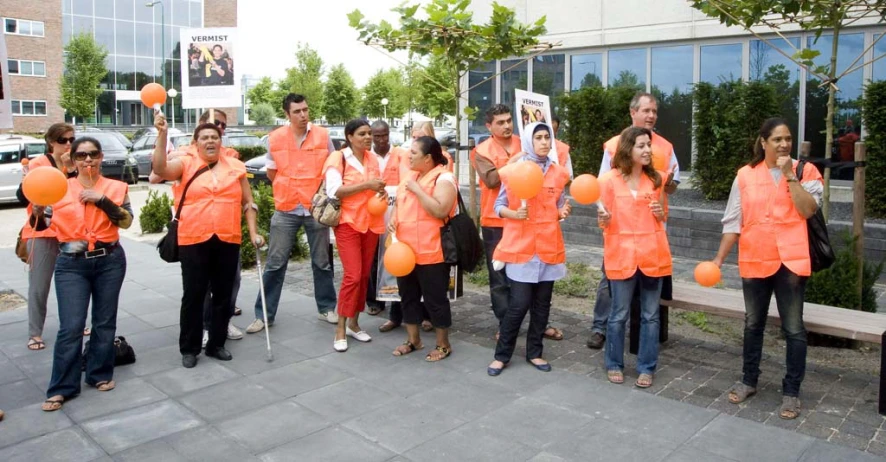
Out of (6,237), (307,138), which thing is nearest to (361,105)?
(6,237)

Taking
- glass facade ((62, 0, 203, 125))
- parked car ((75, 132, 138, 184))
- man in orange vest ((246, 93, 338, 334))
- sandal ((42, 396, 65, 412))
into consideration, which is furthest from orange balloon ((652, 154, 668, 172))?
glass facade ((62, 0, 203, 125))

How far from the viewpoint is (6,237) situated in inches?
543

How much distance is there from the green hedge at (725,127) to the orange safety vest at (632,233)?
19.6 ft

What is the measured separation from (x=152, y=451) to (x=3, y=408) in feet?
4.85

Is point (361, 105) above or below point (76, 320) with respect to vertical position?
above

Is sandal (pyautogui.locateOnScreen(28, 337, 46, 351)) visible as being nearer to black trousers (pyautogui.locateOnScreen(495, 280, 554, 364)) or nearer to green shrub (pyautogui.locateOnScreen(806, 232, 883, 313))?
black trousers (pyautogui.locateOnScreen(495, 280, 554, 364))

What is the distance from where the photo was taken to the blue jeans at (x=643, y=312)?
16.9 ft

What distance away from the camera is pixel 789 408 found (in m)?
4.61

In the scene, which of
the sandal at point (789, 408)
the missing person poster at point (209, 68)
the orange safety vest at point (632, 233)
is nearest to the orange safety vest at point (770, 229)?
the orange safety vest at point (632, 233)

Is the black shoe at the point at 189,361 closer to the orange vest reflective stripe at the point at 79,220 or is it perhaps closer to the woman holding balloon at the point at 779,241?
the orange vest reflective stripe at the point at 79,220

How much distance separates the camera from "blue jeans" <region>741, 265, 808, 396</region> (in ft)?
15.2

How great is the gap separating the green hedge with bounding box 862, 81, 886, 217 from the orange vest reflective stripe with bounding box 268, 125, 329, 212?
6.56m

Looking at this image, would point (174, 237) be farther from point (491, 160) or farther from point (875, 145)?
point (875, 145)

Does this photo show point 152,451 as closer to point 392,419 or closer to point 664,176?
point 392,419
